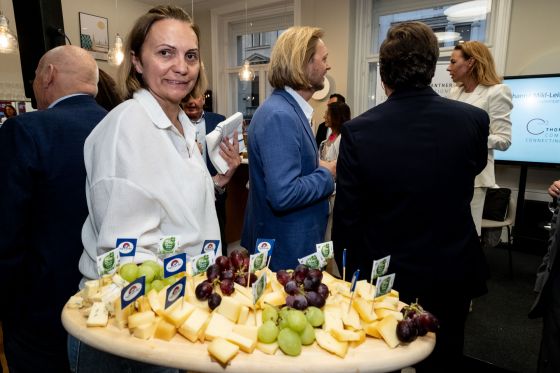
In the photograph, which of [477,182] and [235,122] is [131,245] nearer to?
[235,122]

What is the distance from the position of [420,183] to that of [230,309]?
837 mm

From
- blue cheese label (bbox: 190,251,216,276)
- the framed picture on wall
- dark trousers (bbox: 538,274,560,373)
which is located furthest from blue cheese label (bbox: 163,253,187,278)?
the framed picture on wall

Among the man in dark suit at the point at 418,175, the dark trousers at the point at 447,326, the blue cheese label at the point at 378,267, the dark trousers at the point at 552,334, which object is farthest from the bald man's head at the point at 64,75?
the dark trousers at the point at 552,334

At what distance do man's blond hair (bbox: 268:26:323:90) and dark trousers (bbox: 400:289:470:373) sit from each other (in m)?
0.98

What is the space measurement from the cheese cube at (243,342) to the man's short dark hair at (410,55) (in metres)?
1.07

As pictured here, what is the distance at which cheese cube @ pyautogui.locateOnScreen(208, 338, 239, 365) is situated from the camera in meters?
0.72

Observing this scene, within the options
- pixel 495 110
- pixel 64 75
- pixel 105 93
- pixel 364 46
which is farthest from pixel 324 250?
pixel 364 46

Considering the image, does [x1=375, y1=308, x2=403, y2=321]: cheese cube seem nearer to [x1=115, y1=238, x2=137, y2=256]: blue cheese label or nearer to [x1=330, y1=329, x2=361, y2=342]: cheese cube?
[x1=330, y1=329, x2=361, y2=342]: cheese cube

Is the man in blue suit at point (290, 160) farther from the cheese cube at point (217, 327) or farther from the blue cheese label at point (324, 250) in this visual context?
the cheese cube at point (217, 327)

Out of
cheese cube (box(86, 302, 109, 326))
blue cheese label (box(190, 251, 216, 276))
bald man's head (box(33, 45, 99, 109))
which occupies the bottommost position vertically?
cheese cube (box(86, 302, 109, 326))

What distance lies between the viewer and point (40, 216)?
1.24 m

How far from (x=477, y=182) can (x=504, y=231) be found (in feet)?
8.42

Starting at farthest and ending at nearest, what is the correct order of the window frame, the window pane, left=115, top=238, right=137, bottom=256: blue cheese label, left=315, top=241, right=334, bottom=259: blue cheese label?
1. the window frame
2. the window pane
3. left=315, top=241, right=334, bottom=259: blue cheese label
4. left=115, top=238, right=137, bottom=256: blue cheese label

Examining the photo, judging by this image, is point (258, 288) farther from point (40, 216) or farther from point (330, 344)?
point (40, 216)
